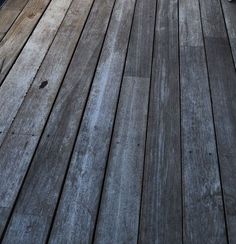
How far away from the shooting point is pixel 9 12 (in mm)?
2723

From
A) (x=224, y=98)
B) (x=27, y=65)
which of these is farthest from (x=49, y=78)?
(x=224, y=98)

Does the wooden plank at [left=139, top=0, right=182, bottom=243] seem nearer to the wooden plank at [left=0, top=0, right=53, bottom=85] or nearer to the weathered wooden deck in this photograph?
the weathered wooden deck

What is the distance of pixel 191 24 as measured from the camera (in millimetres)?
2561

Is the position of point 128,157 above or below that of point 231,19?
above

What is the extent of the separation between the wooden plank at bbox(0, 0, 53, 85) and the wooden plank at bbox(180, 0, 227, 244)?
38.3 inches

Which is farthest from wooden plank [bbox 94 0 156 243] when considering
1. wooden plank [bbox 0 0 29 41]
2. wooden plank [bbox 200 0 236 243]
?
wooden plank [bbox 0 0 29 41]

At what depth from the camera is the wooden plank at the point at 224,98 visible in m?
1.46

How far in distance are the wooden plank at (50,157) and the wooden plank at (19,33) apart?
36 centimetres

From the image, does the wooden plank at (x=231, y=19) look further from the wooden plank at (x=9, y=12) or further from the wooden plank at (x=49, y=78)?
the wooden plank at (x=9, y=12)

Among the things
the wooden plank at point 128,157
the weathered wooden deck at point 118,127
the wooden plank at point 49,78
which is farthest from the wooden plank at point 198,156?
the wooden plank at point 49,78

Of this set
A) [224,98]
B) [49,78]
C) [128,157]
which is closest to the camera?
[128,157]

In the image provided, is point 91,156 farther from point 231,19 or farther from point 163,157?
point 231,19

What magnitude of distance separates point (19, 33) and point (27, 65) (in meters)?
0.42

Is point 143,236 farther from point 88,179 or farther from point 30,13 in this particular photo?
point 30,13
